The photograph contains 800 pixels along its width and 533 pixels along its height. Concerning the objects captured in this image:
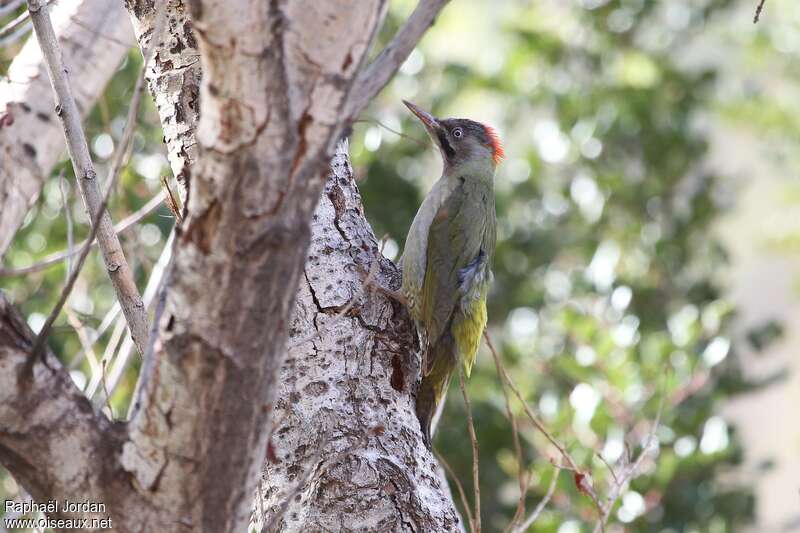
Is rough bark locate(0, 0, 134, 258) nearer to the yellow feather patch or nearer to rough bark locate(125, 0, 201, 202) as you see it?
rough bark locate(125, 0, 201, 202)

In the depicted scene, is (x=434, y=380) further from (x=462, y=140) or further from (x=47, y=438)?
(x=47, y=438)

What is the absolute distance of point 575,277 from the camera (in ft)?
17.6

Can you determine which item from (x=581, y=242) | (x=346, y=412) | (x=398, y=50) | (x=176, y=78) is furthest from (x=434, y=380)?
(x=581, y=242)

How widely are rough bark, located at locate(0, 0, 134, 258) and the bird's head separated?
1323 mm

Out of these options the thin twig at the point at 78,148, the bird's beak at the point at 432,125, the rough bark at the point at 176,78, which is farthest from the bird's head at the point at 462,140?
the thin twig at the point at 78,148

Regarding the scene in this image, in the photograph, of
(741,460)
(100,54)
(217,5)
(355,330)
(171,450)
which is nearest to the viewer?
(217,5)

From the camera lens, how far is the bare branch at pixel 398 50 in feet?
4.81

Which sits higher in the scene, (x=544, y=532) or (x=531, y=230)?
(x=531, y=230)

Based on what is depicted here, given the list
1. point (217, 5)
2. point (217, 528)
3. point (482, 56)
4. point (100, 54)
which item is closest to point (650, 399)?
point (100, 54)

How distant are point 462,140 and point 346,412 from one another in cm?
190

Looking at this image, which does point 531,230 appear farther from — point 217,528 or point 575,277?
point 217,528

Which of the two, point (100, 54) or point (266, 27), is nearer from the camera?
point (266, 27)

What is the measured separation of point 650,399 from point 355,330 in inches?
90.8

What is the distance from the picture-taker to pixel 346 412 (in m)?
2.45
